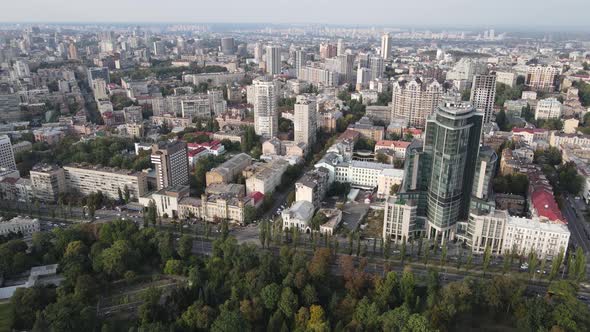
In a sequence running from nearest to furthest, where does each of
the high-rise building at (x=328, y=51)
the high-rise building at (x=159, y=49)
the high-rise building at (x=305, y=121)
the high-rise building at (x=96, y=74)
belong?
the high-rise building at (x=305, y=121) < the high-rise building at (x=96, y=74) < the high-rise building at (x=328, y=51) < the high-rise building at (x=159, y=49)

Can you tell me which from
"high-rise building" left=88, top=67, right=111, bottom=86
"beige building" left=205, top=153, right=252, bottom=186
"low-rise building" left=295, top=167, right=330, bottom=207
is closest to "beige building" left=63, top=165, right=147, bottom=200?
"beige building" left=205, top=153, right=252, bottom=186

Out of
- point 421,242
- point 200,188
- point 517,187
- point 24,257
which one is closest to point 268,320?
point 421,242

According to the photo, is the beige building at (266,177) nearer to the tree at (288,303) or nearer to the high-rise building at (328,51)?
the tree at (288,303)

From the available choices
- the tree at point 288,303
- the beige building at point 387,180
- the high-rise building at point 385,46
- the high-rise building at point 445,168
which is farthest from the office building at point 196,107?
the high-rise building at point 385,46

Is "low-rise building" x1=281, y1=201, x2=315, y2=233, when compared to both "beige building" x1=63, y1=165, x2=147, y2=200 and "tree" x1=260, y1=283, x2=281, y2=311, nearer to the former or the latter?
"tree" x1=260, y1=283, x2=281, y2=311

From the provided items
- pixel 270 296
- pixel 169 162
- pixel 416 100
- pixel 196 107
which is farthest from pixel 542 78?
pixel 270 296
